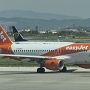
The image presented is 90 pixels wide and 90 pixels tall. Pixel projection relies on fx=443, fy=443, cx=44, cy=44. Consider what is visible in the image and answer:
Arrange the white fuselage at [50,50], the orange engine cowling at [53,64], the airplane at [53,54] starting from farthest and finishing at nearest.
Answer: the white fuselage at [50,50] < the airplane at [53,54] < the orange engine cowling at [53,64]

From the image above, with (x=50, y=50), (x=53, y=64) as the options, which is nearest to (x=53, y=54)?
(x=50, y=50)

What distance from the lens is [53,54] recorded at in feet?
165

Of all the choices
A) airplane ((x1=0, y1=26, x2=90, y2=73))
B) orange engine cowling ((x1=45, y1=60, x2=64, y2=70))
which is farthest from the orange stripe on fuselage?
orange engine cowling ((x1=45, y1=60, x2=64, y2=70))

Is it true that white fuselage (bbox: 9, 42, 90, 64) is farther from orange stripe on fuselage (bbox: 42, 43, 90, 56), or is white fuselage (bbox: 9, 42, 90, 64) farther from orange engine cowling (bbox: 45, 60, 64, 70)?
orange engine cowling (bbox: 45, 60, 64, 70)

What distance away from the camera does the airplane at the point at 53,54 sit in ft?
161

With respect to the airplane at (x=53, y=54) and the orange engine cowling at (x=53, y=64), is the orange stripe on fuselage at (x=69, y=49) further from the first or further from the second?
the orange engine cowling at (x=53, y=64)

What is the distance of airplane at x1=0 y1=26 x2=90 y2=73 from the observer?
161 feet

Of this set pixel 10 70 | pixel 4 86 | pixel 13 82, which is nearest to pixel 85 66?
pixel 10 70

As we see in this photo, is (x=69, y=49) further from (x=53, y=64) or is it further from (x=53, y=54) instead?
(x=53, y=64)

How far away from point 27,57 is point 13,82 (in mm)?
10608

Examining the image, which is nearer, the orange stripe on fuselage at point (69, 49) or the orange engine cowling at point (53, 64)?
the orange engine cowling at point (53, 64)

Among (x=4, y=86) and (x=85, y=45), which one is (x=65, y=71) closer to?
(x=85, y=45)

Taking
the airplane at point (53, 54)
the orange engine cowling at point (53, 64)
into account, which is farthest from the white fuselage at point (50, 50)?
the orange engine cowling at point (53, 64)

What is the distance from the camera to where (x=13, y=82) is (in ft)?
127
